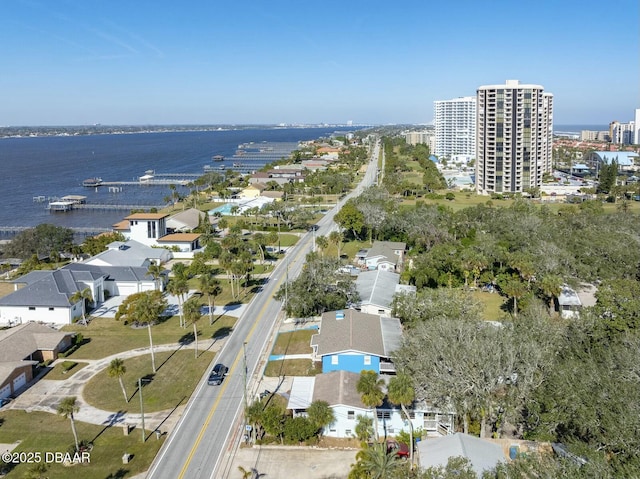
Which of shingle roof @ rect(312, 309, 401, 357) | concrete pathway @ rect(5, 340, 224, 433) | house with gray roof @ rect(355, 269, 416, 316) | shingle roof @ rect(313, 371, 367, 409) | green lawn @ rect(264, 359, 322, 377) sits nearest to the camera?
shingle roof @ rect(313, 371, 367, 409)

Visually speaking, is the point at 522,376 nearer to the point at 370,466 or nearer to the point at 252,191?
the point at 370,466

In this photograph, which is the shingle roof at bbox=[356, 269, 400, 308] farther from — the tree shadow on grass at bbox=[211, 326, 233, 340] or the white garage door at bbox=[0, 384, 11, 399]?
the white garage door at bbox=[0, 384, 11, 399]

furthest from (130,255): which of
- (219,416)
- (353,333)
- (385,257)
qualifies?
(219,416)

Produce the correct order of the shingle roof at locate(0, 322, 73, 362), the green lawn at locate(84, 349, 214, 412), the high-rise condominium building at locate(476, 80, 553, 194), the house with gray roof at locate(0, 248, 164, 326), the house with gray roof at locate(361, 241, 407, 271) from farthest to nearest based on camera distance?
the high-rise condominium building at locate(476, 80, 553, 194) < the house with gray roof at locate(361, 241, 407, 271) < the house with gray roof at locate(0, 248, 164, 326) < the shingle roof at locate(0, 322, 73, 362) < the green lawn at locate(84, 349, 214, 412)

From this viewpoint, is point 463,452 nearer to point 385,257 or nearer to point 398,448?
point 398,448

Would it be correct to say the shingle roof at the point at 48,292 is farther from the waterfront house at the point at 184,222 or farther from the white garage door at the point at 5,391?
the waterfront house at the point at 184,222

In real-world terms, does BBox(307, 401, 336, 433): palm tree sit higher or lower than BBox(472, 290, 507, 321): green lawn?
higher

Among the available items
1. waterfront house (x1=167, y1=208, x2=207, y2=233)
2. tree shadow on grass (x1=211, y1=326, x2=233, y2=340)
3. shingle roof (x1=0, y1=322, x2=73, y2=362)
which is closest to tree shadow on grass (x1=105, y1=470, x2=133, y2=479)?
shingle roof (x1=0, y1=322, x2=73, y2=362)

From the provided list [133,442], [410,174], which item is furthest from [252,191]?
[133,442]

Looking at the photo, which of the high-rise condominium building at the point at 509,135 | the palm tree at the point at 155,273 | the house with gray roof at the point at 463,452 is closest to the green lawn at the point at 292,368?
the house with gray roof at the point at 463,452
